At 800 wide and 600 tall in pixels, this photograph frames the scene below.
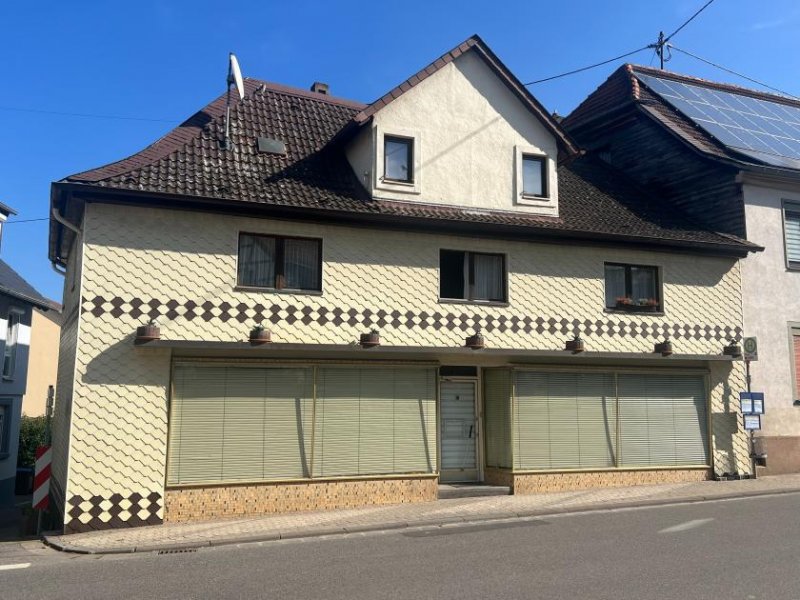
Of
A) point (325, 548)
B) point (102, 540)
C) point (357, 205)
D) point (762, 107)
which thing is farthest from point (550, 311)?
point (762, 107)

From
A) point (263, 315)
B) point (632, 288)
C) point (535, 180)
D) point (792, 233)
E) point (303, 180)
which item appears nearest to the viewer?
point (263, 315)

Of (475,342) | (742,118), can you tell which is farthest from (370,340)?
(742,118)

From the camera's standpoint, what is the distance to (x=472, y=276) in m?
15.9

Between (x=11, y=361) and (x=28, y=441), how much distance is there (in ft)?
17.6

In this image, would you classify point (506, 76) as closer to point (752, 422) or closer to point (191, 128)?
point (191, 128)

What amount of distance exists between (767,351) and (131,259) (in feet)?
49.7

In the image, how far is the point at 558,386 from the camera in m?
16.4

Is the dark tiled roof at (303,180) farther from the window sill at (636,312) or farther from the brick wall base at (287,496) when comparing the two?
the brick wall base at (287,496)

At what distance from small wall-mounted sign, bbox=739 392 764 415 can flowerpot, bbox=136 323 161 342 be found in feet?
43.1

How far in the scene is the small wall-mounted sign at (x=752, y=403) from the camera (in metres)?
17.6

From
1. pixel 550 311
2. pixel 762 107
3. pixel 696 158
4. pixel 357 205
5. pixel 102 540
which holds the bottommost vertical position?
pixel 102 540

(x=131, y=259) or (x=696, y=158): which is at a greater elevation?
(x=696, y=158)

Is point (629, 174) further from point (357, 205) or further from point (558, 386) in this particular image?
point (357, 205)

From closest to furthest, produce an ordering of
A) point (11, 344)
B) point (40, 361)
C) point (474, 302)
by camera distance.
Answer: point (474, 302) < point (11, 344) < point (40, 361)
